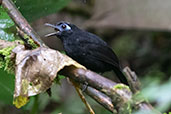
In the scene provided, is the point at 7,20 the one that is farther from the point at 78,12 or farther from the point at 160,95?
the point at 78,12

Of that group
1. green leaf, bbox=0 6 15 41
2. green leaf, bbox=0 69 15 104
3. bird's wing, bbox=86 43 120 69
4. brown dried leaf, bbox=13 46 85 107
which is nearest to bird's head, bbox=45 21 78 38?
bird's wing, bbox=86 43 120 69

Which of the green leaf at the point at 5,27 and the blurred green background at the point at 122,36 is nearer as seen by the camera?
the green leaf at the point at 5,27

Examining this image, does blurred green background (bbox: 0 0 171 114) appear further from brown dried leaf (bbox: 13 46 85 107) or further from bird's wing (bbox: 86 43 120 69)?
brown dried leaf (bbox: 13 46 85 107)

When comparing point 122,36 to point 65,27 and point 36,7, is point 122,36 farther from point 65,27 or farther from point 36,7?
point 36,7

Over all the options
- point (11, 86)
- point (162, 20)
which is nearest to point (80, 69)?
point (11, 86)

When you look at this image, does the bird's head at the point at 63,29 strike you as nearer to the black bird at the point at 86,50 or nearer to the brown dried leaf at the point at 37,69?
the black bird at the point at 86,50

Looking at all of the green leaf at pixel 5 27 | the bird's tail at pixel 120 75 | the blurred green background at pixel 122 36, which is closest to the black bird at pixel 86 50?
the bird's tail at pixel 120 75
